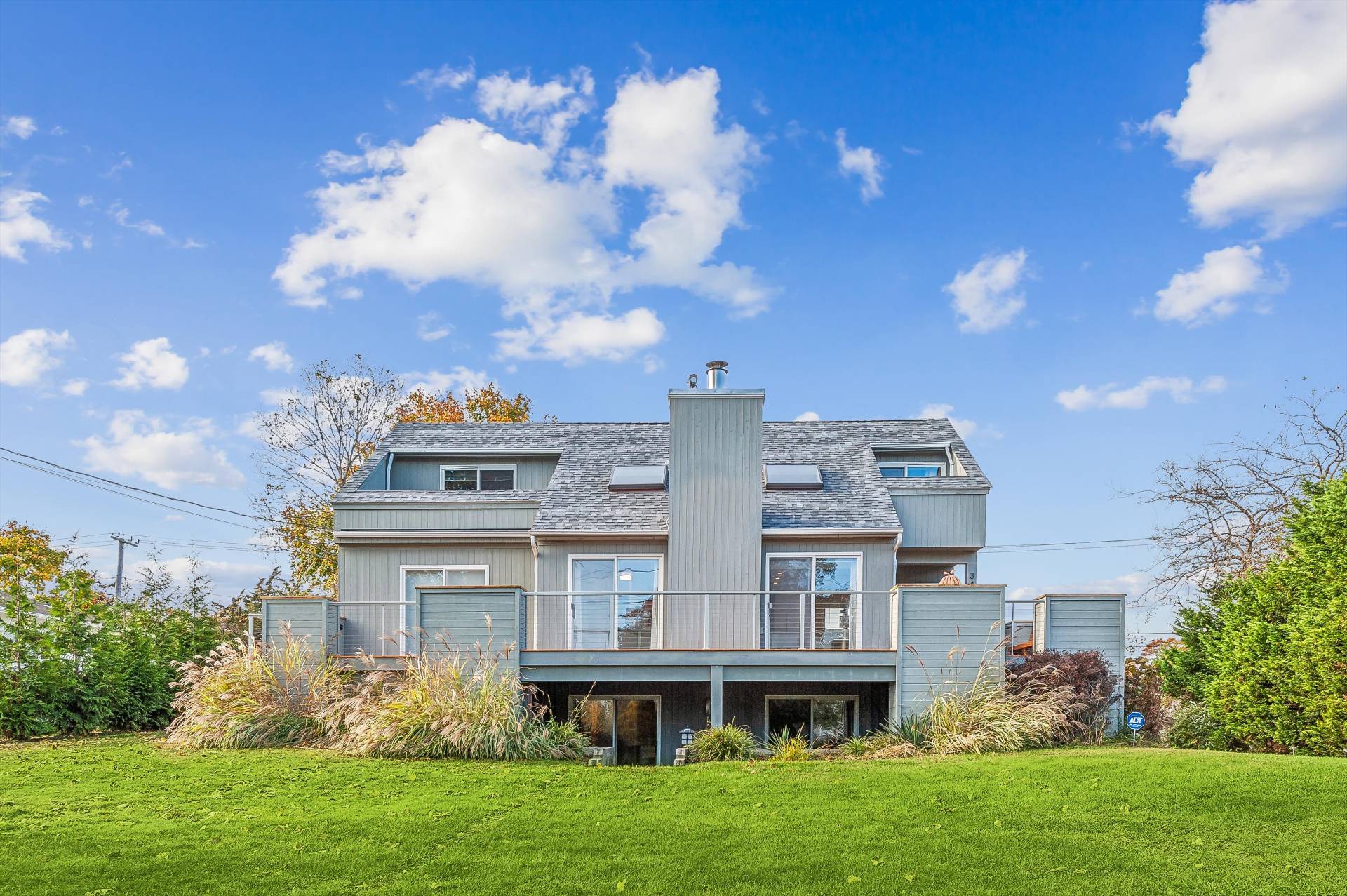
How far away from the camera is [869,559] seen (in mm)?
16422

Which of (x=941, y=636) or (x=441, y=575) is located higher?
(x=441, y=575)

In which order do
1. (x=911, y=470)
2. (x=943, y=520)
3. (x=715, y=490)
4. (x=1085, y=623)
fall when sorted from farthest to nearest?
(x=911, y=470) → (x=943, y=520) → (x=715, y=490) → (x=1085, y=623)

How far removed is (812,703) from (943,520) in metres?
4.06

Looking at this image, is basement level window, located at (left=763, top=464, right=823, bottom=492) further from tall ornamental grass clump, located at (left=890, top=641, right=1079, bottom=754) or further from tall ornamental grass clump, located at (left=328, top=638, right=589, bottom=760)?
tall ornamental grass clump, located at (left=328, top=638, right=589, bottom=760)

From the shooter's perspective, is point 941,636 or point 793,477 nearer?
point 941,636

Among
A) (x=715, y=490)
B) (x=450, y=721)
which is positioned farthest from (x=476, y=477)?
(x=450, y=721)

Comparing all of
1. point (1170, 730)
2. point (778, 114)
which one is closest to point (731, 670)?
point (1170, 730)

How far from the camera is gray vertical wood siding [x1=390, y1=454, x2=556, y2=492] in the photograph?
20.7m

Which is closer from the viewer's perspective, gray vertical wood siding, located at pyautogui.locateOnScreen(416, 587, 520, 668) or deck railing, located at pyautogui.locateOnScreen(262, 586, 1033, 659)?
gray vertical wood siding, located at pyautogui.locateOnScreen(416, 587, 520, 668)

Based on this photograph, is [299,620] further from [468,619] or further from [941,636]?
[941,636]

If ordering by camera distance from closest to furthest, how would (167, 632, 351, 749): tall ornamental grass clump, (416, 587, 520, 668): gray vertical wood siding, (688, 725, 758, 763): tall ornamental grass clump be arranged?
(688, 725, 758, 763): tall ornamental grass clump < (167, 632, 351, 749): tall ornamental grass clump < (416, 587, 520, 668): gray vertical wood siding

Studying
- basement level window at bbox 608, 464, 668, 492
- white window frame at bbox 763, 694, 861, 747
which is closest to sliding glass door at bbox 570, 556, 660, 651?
white window frame at bbox 763, 694, 861, 747

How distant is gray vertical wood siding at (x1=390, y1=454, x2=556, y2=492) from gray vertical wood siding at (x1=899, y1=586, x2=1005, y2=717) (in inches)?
360

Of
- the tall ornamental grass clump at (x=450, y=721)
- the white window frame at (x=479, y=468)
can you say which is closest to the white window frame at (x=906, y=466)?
the white window frame at (x=479, y=468)
